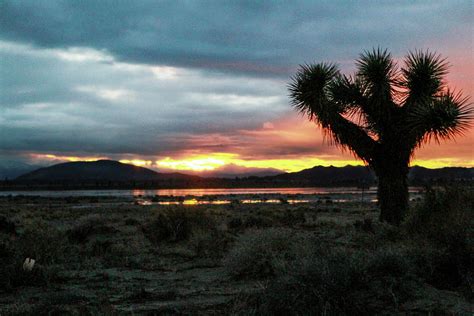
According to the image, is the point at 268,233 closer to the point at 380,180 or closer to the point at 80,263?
the point at 80,263

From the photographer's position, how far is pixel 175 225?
736 inches

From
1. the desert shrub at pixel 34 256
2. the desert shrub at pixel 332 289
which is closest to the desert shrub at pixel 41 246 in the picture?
the desert shrub at pixel 34 256

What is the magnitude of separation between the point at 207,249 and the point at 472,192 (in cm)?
752

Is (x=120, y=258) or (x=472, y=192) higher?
(x=472, y=192)

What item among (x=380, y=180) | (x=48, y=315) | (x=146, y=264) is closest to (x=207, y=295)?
(x=48, y=315)

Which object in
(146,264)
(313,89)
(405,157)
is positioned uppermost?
(313,89)

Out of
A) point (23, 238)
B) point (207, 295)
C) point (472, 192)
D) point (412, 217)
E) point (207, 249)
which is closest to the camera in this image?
point (207, 295)

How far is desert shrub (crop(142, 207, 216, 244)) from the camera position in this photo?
60.3 feet

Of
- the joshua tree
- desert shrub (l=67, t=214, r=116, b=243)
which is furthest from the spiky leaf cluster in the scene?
desert shrub (l=67, t=214, r=116, b=243)

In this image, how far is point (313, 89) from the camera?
63.1 ft

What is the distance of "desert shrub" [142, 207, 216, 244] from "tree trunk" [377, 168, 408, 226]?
22.9 feet

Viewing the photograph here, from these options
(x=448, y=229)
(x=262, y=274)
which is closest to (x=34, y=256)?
(x=262, y=274)

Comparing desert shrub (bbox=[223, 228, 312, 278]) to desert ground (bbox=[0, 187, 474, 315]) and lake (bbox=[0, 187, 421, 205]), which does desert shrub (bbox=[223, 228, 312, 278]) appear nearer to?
desert ground (bbox=[0, 187, 474, 315])

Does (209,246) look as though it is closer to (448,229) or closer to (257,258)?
(257,258)
